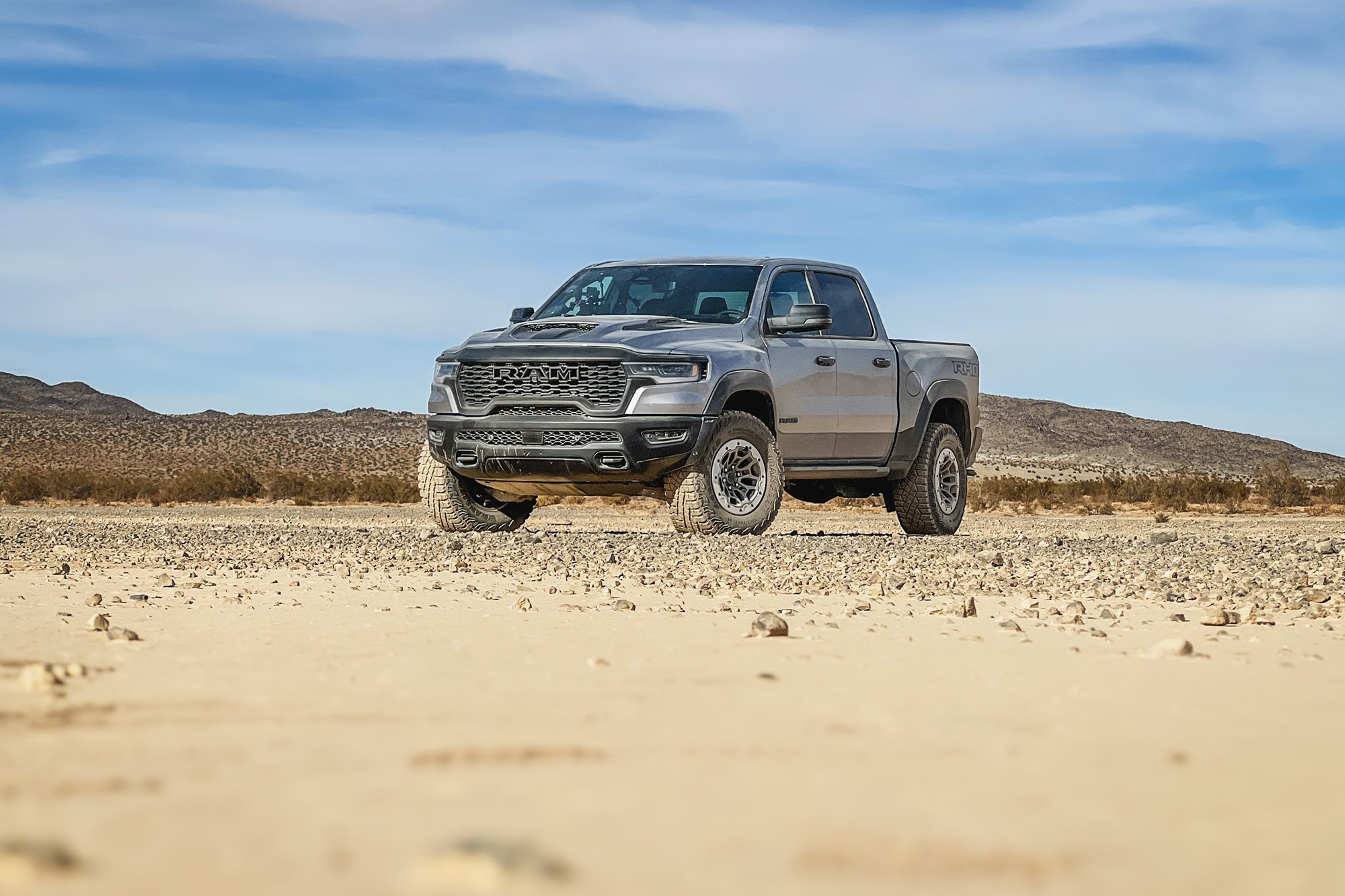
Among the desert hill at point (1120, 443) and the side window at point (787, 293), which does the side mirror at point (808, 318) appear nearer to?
the side window at point (787, 293)

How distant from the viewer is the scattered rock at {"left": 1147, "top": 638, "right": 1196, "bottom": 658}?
5.63 metres

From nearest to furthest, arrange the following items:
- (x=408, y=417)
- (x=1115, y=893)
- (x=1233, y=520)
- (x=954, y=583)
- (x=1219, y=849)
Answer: (x=1115, y=893) < (x=1219, y=849) < (x=954, y=583) < (x=1233, y=520) < (x=408, y=417)

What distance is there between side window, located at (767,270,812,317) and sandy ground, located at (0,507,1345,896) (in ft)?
15.1

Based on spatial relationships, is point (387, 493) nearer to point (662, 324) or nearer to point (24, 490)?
point (24, 490)

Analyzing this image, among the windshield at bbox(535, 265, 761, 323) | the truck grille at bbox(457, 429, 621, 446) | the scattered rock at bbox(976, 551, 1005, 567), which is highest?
the windshield at bbox(535, 265, 761, 323)

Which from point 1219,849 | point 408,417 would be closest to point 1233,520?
point 1219,849

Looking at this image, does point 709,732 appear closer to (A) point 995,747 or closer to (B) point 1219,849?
(A) point 995,747

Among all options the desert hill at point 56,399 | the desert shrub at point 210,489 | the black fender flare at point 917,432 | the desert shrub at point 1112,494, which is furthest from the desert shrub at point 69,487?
the desert hill at point 56,399

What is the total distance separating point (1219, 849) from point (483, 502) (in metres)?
11.2

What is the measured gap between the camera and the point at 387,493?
30.2 meters

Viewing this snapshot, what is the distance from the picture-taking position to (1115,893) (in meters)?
2.38

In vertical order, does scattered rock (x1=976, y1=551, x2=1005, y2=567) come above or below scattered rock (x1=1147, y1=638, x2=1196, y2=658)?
above

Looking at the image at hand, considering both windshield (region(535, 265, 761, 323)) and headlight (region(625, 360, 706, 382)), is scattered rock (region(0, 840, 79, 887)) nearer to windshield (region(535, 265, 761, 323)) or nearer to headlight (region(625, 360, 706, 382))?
headlight (region(625, 360, 706, 382))

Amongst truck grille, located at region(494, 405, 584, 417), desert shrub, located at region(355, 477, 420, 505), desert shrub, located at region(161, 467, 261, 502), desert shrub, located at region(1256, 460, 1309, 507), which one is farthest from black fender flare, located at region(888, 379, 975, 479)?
desert shrub, located at region(161, 467, 261, 502)
